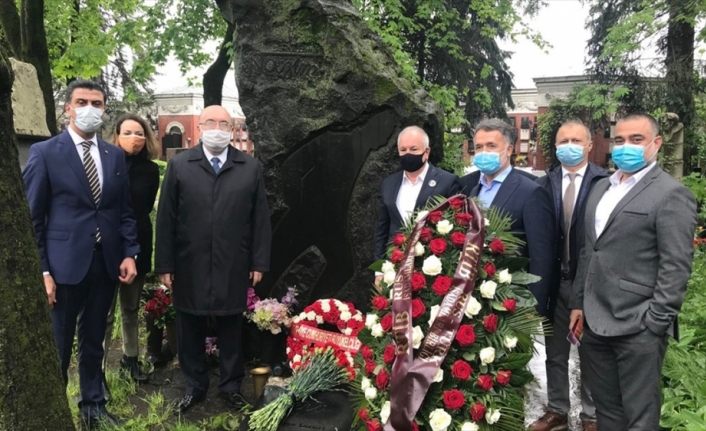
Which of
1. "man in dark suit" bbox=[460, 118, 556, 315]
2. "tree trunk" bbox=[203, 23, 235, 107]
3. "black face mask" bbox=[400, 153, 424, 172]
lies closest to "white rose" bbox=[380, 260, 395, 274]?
"man in dark suit" bbox=[460, 118, 556, 315]

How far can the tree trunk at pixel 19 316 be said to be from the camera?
97.0 inches

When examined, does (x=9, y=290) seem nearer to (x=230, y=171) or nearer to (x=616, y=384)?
(x=230, y=171)

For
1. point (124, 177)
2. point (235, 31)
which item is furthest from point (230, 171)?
point (235, 31)

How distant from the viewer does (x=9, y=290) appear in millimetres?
2486

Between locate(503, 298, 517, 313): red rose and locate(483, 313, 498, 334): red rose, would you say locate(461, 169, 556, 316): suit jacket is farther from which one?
locate(483, 313, 498, 334): red rose

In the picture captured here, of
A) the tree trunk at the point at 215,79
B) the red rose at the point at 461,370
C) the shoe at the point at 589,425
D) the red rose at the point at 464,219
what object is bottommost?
the shoe at the point at 589,425

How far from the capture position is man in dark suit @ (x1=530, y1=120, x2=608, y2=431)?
387 centimetres

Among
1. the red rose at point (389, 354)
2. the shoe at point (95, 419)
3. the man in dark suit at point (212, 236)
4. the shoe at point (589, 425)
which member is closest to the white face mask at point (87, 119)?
the man in dark suit at point (212, 236)

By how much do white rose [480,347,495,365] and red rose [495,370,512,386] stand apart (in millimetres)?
87

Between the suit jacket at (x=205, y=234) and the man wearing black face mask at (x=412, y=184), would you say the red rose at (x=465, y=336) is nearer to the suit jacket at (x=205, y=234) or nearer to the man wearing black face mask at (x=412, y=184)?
the man wearing black face mask at (x=412, y=184)

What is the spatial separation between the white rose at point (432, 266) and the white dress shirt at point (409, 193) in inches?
39.9

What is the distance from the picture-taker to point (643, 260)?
3.02 meters

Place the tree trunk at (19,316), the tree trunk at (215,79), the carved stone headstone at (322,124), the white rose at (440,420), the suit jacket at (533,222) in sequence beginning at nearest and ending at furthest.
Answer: the tree trunk at (19,316) < the white rose at (440,420) < the suit jacket at (533,222) < the carved stone headstone at (322,124) < the tree trunk at (215,79)

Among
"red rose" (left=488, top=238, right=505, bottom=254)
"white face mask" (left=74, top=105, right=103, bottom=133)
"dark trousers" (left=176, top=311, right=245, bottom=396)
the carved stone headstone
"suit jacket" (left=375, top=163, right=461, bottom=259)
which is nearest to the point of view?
"red rose" (left=488, top=238, right=505, bottom=254)
